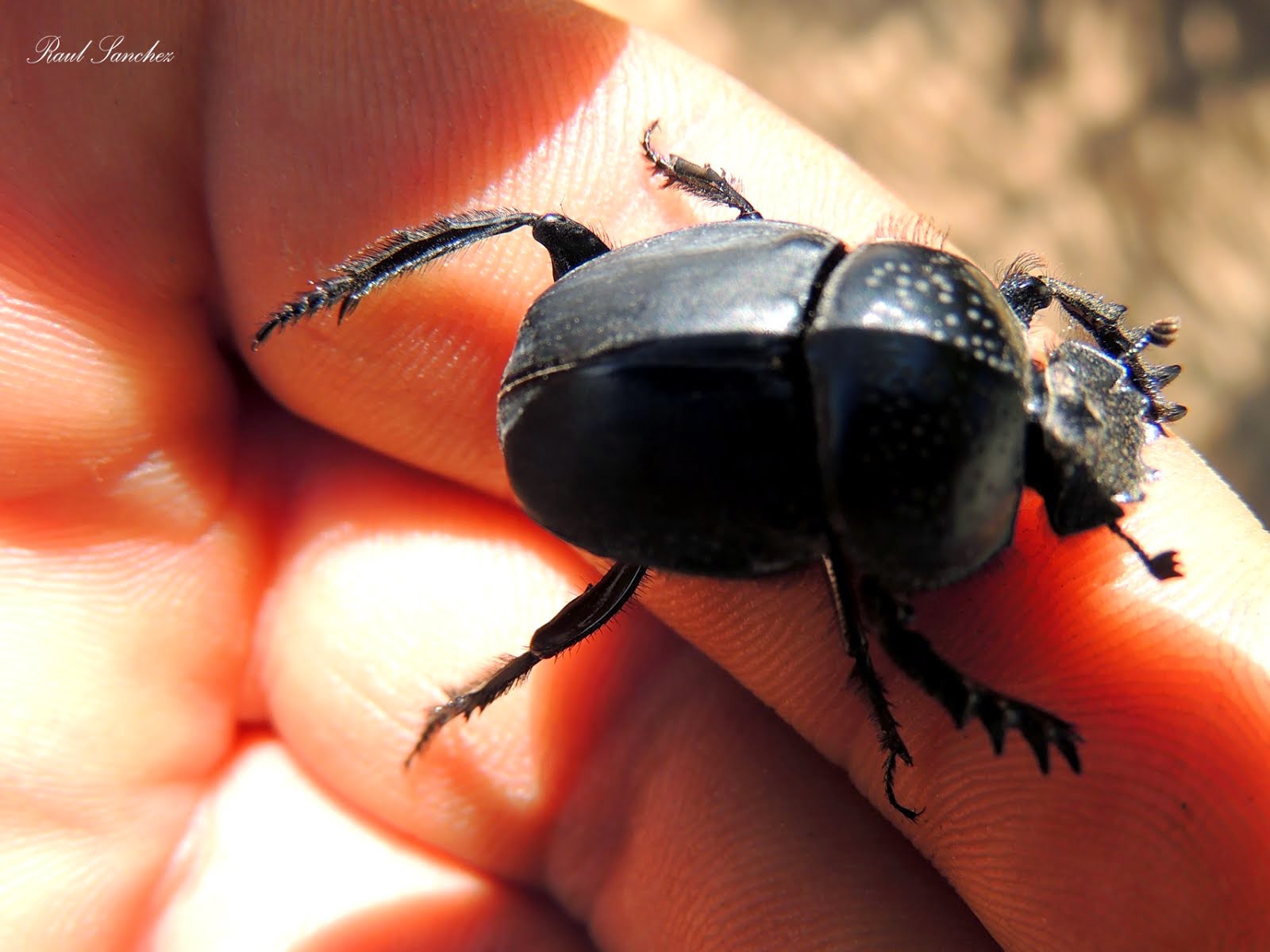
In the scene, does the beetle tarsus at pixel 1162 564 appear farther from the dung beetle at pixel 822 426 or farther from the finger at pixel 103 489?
the finger at pixel 103 489

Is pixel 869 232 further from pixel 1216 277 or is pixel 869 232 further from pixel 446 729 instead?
pixel 1216 277

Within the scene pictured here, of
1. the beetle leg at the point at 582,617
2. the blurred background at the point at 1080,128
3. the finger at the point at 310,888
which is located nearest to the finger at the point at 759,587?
the beetle leg at the point at 582,617

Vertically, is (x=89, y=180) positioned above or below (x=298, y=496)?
above

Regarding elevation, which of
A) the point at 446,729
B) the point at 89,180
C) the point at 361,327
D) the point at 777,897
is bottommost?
the point at 446,729

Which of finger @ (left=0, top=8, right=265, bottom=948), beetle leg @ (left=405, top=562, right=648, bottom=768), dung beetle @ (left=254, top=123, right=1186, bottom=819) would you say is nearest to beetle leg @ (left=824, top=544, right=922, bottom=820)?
dung beetle @ (left=254, top=123, right=1186, bottom=819)

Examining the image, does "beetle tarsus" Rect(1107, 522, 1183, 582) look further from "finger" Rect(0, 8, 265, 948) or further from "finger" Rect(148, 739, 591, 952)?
"finger" Rect(0, 8, 265, 948)

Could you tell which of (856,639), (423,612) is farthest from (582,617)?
(423,612)

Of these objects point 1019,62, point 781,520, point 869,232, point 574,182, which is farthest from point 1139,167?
point 781,520

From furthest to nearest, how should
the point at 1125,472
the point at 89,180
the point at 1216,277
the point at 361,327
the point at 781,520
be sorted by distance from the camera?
the point at 1216,277, the point at 361,327, the point at 89,180, the point at 1125,472, the point at 781,520

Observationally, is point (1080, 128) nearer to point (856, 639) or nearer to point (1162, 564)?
point (1162, 564)
